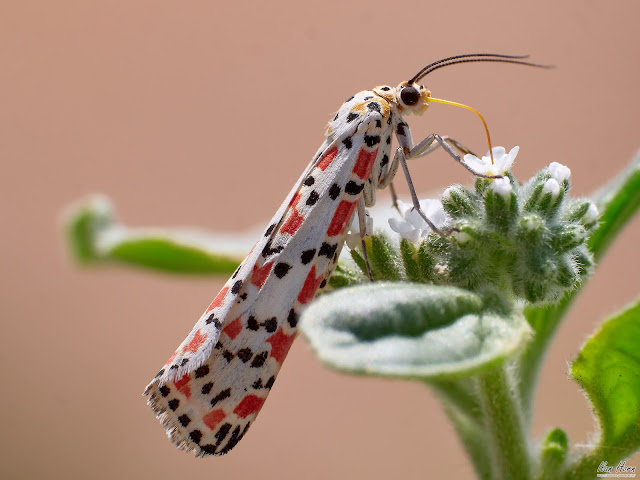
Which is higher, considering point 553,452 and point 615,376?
point 615,376

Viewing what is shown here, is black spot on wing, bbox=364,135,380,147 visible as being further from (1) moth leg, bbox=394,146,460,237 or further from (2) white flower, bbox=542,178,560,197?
(2) white flower, bbox=542,178,560,197

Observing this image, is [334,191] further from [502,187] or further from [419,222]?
[502,187]

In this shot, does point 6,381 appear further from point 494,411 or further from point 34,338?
point 494,411

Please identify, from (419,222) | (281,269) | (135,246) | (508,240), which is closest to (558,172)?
(508,240)

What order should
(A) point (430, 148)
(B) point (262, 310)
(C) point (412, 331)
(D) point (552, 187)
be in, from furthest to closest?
(A) point (430, 148) → (B) point (262, 310) → (D) point (552, 187) → (C) point (412, 331)

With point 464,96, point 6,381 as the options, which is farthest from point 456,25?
point 6,381

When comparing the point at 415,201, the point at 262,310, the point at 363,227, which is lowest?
the point at 262,310
